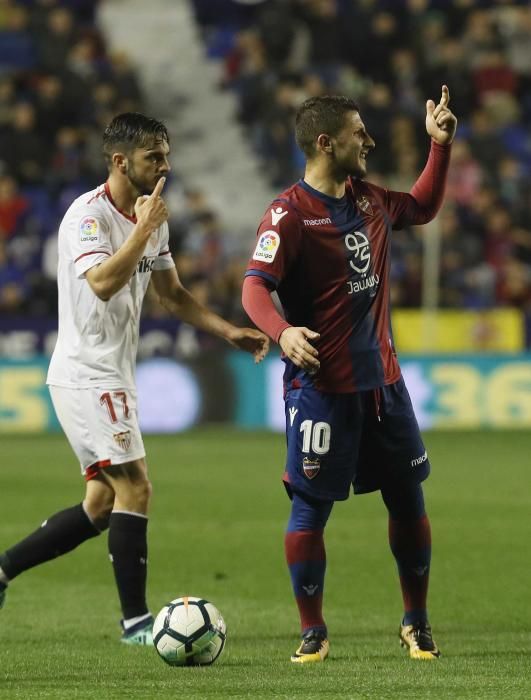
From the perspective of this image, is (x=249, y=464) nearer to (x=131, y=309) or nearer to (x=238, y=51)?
(x=131, y=309)

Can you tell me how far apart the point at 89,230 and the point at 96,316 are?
1.31 feet

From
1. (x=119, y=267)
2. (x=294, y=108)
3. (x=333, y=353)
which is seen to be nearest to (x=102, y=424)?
(x=119, y=267)

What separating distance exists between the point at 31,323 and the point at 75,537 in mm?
11535

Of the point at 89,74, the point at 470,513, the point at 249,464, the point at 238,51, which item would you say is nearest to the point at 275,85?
the point at 238,51

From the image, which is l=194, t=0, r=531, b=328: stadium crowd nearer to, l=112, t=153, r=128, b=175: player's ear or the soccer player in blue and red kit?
l=112, t=153, r=128, b=175: player's ear

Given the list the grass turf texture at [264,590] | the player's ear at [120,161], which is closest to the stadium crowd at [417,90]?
the grass turf texture at [264,590]

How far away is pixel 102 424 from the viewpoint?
20.8ft

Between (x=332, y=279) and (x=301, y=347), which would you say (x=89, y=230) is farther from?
(x=301, y=347)

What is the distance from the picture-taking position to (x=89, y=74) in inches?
833

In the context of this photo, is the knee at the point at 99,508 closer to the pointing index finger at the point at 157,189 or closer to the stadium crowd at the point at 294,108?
the pointing index finger at the point at 157,189

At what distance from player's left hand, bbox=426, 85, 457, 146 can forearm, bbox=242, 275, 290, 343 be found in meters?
1.03

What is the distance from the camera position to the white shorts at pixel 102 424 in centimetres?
634

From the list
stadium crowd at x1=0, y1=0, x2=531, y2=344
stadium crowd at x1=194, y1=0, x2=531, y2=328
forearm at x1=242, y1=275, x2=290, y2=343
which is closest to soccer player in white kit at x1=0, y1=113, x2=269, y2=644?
forearm at x1=242, y1=275, x2=290, y2=343

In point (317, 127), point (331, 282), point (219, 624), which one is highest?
point (317, 127)
